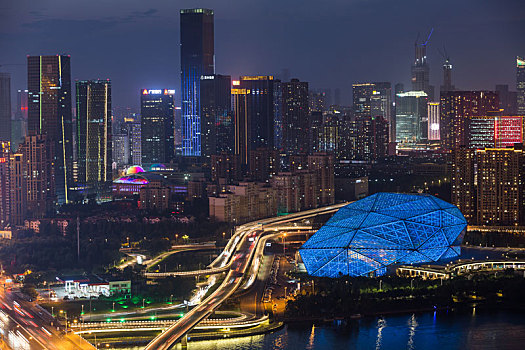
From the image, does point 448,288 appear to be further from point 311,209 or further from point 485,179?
point 311,209

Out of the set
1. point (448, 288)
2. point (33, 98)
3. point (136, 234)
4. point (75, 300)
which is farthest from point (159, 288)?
point (33, 98)

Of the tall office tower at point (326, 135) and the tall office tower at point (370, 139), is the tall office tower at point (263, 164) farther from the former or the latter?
the tall office tower at point (370, 139)

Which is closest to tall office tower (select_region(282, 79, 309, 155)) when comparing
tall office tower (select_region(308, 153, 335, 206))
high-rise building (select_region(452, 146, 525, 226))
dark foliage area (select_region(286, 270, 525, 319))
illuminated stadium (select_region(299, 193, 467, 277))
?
tall office tower (select_region(308, 153, 335, 206))

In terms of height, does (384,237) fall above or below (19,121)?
below

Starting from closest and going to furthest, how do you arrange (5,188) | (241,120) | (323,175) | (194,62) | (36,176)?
1. (5,188)
2. (36,176)
3. (323,175)
4. (241,120)
5. (194,62)

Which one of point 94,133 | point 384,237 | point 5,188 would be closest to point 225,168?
point 94,133

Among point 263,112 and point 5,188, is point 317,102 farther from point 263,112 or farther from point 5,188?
point 5,188

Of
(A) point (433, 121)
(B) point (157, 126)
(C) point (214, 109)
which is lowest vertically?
(B) point (157, 126)
